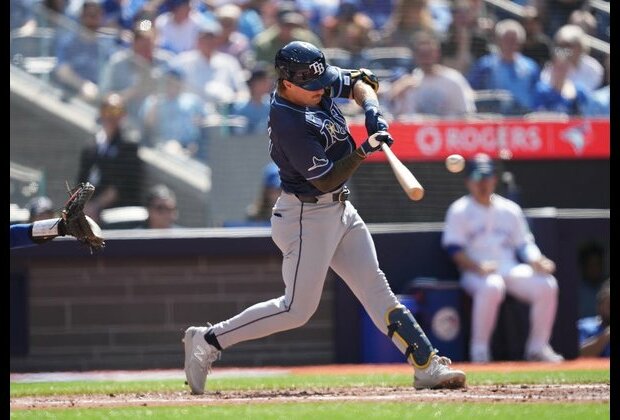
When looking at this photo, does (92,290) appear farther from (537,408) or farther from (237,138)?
(537,408)

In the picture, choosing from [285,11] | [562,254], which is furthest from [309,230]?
[285,11]

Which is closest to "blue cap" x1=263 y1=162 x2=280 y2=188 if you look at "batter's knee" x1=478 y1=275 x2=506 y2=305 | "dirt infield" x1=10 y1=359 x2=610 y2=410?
"batter's knee" x1=478 y1=275 x2=506 y2=305

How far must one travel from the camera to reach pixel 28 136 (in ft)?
31.4

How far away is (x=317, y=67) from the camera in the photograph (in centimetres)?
580

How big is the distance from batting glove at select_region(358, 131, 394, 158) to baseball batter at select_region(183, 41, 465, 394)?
Answer: 0.06 m

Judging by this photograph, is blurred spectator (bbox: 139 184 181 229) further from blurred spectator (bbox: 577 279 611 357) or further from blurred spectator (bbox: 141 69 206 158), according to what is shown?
blurred spectator (bbox: 577 279 611 357)

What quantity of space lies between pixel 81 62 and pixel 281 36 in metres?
2.15

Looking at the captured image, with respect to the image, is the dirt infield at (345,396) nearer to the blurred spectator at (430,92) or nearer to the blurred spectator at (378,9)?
the blurred spectator at (430,92)

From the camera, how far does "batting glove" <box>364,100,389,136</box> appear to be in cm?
577

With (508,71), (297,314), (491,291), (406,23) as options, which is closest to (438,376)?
(297,314)

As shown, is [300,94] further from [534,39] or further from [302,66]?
[534,39]

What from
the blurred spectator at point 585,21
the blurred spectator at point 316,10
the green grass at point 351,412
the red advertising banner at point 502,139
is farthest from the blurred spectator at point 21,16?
the blurred spectator at point 585,21

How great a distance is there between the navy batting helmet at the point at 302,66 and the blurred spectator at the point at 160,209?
387 centimetres

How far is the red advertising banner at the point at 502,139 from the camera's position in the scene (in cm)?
1005
